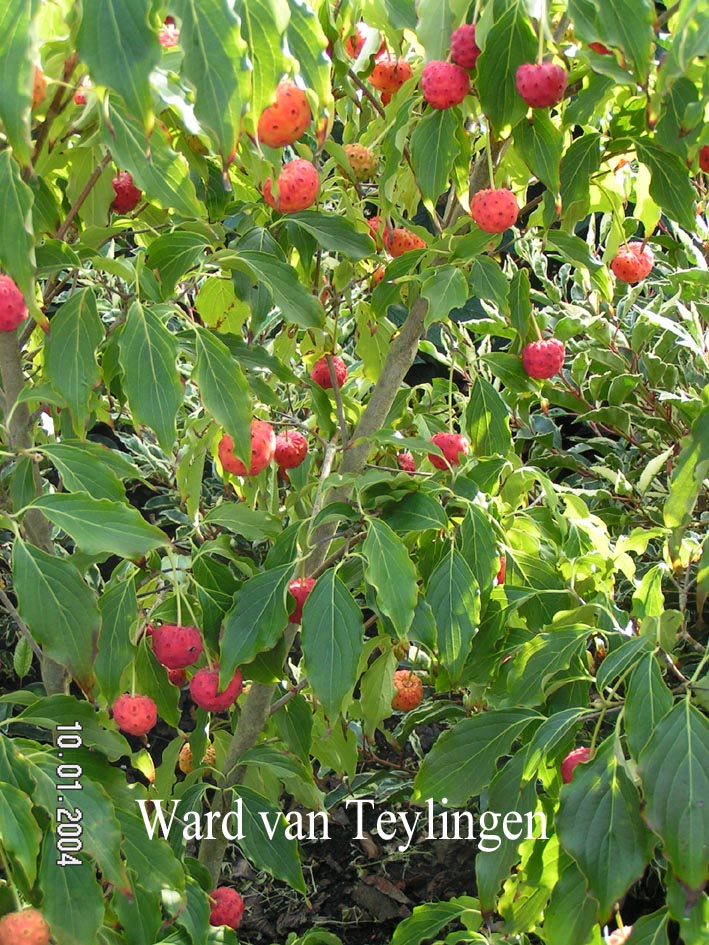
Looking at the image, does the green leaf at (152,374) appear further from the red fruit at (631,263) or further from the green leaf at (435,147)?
the red fruit at (631,263)

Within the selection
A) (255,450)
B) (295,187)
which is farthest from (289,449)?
(295,187)

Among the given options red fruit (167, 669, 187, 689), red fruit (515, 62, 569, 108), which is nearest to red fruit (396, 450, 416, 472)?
red fruit (167, 669, 187, 689)

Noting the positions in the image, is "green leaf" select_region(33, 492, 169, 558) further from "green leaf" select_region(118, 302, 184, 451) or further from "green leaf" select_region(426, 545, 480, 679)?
"green leaf" select_region(426, 545, 480, 679)

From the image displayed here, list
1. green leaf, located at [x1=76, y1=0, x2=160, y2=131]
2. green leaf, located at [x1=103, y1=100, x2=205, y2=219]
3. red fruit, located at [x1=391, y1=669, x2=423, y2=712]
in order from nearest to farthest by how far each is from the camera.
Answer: green leaf, located at [x1=76, y1=0, x2=160, y2=131], green leaf, located at [x1=103, y1=100, x2=205, y2=219], red fruit, located at [x1=391, y1=669, x2=423, y2=712]

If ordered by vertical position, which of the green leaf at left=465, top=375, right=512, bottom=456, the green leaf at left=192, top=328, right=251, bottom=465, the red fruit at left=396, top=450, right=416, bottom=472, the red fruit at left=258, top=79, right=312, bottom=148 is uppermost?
the red fruit at left=258, top=79, right=312, bottom=148

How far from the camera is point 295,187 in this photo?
1.32m

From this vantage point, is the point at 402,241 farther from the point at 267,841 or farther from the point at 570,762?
the point at 267,841

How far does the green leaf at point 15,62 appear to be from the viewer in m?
0.86

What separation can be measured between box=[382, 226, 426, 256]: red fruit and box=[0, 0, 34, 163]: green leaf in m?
0.77

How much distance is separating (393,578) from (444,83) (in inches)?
21.6

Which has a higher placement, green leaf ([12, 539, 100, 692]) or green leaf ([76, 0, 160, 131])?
green leaf ([76, 0, 160, 131])

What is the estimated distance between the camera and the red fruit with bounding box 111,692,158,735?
1.36 m

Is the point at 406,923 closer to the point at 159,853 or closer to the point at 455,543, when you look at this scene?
the point at 159,853

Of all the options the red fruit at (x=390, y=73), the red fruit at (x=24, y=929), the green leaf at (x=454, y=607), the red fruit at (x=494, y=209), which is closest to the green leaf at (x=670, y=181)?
the red fruit at (x=494, y=209)
